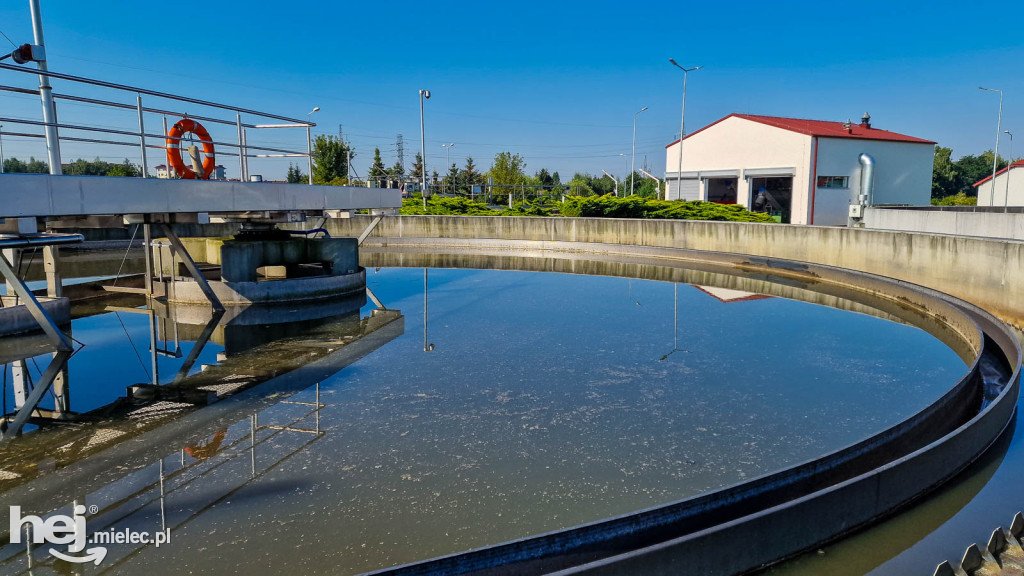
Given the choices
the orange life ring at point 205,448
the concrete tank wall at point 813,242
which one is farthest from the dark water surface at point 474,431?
the concrete tank wall at point 813,242

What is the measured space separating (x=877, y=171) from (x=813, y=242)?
22942mm

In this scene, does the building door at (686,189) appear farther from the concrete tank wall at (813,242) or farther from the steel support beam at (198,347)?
the steel support beam at (198,347)

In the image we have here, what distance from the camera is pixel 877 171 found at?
34.8m

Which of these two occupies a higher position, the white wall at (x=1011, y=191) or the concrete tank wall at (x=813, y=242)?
the white wall at (x=1011, y=191)

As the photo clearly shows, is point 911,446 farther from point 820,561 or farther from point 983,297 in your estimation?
point 983,297

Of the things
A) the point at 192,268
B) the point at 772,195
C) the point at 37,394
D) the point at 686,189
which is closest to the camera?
the point at 37,394

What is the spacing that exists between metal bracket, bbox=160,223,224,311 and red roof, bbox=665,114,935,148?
96.5 feet

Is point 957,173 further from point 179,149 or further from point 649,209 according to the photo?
point 179,149

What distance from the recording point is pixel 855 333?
10078 millimetres

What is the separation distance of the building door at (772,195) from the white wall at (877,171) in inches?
122

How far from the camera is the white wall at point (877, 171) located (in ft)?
109

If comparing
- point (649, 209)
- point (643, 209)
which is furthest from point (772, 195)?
point (643, 209)

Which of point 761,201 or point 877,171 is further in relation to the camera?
point 761,201

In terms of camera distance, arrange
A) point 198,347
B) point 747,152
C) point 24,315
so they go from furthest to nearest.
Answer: point 747,152, point 24,315, point 198,347
